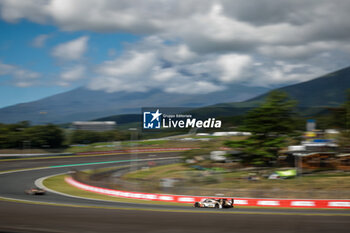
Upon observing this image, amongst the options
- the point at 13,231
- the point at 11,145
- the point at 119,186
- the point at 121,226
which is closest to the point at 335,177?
the point at 119,186

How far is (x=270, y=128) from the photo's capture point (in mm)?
36031

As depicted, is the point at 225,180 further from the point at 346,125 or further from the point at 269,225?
the point at 346,125

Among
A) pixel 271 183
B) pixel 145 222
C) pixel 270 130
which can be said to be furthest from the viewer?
pixel 270 130

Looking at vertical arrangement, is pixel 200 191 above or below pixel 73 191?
above

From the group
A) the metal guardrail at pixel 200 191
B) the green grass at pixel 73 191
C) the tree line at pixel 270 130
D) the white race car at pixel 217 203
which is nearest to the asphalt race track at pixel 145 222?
the white race car at pixel 217 203

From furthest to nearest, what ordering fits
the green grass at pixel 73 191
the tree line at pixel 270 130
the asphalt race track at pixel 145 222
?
the tree line at pixel 270 130 < the green grass at pixel 73 191 < the asphalt race track at pixel 145 222

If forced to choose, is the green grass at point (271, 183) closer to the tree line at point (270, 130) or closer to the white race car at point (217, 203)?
the white race car at point (217, 203)

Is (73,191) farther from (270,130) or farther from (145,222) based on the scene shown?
(270,130)

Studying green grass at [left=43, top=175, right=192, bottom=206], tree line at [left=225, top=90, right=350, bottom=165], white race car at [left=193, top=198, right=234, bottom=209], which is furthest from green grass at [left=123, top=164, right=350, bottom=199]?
tree line at [left=225, top=90, right=350, bottom=165]

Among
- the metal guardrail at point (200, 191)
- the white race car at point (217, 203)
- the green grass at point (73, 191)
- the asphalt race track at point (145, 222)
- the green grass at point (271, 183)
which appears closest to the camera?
the asphalt race track at point (145, 222)

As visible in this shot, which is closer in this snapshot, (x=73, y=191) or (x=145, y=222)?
(x=145, y=222)

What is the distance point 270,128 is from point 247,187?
39.3 feet

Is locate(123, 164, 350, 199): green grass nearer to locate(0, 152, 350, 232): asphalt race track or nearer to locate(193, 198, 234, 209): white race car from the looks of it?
locate(193, 198, 234, 209): white race car

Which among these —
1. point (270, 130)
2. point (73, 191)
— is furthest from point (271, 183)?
point (73, 191)
